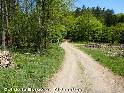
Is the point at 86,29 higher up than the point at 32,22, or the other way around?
the point at 32,22

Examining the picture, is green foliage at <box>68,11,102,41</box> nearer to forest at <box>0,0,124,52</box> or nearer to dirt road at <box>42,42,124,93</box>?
forest at <box>0,0,124,52</box>

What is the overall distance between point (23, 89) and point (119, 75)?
1277cm

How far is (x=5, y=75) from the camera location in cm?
2167

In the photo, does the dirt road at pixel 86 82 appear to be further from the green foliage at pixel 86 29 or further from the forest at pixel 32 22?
the green foliage at pixel 86 29

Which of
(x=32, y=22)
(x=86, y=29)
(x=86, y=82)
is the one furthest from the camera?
(x=86, y=29)

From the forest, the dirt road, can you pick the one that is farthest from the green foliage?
the dirt road

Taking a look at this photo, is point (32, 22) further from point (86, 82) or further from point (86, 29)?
point (86, 29)

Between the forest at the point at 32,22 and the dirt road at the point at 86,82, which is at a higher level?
the forest at the point at 32,22

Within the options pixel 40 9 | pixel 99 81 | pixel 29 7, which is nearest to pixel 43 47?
pixel 40 9

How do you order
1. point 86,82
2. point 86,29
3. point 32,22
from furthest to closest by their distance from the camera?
point 86,29
point 32,22
point 86,82

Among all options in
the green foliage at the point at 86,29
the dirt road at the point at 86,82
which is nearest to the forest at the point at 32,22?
the dirt road at the point at 86,82

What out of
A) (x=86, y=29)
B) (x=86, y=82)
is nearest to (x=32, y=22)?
(x=86, y=82)

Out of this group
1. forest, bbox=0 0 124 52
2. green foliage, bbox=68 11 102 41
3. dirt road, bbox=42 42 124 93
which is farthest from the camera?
green foliage, bbox=68 11 102 41

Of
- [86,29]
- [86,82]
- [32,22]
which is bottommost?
[86,29]
